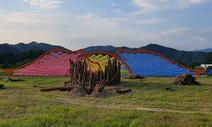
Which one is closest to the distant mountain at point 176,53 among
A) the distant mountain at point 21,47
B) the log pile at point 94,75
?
the distant mountain at point 21,47

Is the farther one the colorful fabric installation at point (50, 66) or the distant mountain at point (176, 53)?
the distant mountain at point (176, 53)

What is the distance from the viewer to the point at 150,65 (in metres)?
35.9

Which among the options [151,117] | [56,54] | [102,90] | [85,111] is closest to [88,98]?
[102,90]

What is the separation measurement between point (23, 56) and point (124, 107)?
145ft

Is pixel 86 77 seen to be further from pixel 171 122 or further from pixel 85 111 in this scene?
pixel 171 122

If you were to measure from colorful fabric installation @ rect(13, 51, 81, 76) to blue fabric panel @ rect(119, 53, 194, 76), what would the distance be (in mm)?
4924

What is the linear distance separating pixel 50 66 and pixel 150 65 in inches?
349

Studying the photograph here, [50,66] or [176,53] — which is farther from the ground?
[176,53]

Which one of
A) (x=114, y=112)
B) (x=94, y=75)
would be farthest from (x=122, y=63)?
(x=114, y=112)

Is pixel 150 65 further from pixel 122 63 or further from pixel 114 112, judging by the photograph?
pixel 114 112

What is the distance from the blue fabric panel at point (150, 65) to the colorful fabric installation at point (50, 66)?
4924 mm

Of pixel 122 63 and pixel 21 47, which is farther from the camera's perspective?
pixel 21 47

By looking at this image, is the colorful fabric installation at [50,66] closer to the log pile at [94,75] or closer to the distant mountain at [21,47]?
the log pile at [94,75]

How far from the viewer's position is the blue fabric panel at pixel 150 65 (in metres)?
34.5
